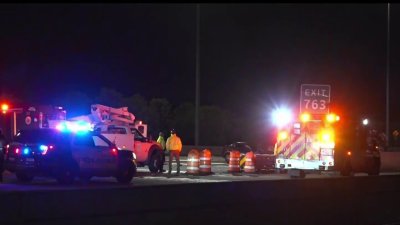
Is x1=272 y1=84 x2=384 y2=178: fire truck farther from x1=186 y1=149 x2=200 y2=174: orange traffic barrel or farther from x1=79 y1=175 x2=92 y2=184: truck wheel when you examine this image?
x1=79 y1=175 x2=92 y2=184: truck wheel

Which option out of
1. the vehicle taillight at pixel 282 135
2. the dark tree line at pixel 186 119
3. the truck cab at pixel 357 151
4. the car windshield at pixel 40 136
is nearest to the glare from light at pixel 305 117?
the vehicle taillight at pixel 282 135

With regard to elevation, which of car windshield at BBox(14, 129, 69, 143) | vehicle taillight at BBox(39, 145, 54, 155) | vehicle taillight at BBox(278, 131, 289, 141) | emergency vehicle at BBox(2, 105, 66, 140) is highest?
emergency vehicle at BBox(2, 105, 66, 140)

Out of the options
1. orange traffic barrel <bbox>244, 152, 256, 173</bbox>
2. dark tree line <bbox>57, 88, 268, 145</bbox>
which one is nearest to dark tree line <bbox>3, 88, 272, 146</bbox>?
dark tree line <bbox>57, 88, 268, 145</bbox>

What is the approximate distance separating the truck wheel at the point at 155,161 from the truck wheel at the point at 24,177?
7.65 meters

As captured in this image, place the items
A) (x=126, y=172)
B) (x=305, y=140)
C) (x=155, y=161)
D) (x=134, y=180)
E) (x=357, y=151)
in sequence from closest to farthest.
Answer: (x=126, y=172), (x=134, y=180), (x=305, y=140), (x=155, y=161), (x=357, y=151)

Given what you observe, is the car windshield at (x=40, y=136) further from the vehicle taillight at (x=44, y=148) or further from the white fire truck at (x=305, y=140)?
the white fire truck at (x=305, y=140)

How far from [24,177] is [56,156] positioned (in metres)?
1.49

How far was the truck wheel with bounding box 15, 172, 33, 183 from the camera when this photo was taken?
21.0 metres

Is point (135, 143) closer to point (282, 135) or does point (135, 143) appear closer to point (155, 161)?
point (155, 161)

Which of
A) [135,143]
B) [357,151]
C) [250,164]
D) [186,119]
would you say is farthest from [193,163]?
[186,119]

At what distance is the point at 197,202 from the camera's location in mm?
11609

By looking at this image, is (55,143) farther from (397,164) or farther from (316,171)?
(397,164)

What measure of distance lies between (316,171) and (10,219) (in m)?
Result: 20.6

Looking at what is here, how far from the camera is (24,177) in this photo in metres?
21.2
